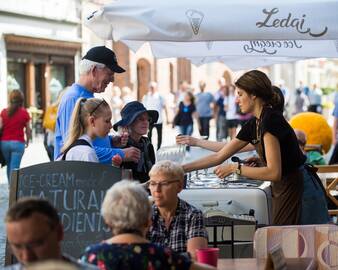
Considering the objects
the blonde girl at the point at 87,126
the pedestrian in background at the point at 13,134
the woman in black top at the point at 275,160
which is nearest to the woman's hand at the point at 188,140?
the woman in black top at the point at 275,160

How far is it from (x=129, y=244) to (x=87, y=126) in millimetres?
2383

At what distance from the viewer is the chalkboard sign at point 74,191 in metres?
5.50

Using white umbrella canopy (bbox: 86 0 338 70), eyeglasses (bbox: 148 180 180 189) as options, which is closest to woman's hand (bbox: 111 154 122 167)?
white umbrella canopy (bbox: 86 0 338 70)

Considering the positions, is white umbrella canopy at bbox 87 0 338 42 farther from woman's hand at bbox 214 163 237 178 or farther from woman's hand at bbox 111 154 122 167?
woman's hand at bbox 214 163 237 178

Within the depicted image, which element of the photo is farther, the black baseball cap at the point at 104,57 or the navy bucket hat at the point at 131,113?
the navy bucket hat at the point at 131,113

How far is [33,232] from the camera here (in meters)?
3.20

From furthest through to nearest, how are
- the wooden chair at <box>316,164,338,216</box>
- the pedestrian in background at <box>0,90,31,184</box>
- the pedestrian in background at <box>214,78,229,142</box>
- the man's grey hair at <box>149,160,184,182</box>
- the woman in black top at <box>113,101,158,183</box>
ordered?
the pedestrian in background at <box>214,78,229,142</box> < the pedestrian in background at <box>0,90,31,184</box> < the wooden chair at <box>316,164,338,216</box> < the woman in black top at <box>113,101,158,183</box> < the man's grey hair at <box>149,160,184,182</box>

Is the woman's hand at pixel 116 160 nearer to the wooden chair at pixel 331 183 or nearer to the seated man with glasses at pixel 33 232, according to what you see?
the seated man with glasses at pixel 33 232

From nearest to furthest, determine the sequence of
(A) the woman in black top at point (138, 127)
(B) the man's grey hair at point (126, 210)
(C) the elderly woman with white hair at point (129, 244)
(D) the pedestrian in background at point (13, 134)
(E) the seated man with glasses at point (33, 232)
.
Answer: (E) the seated man with glasses at point (33, 232), (C) the elderly woman with white hair at point (129, 244), (B) the man's grey hair at point (126, 210), (A) the woman in black top at point (138, 127), (D) the pedestrian in background at point (13, 134)

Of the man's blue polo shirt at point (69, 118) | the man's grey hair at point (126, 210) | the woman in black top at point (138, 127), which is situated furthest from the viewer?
the woman in black top at point (138, 127)

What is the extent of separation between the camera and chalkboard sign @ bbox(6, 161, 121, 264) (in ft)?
18.0

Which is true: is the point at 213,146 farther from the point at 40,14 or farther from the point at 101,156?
the point at 40,14

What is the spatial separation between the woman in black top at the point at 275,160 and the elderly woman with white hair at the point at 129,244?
216 centimetres

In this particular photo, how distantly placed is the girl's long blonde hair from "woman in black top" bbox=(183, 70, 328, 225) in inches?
29.6
